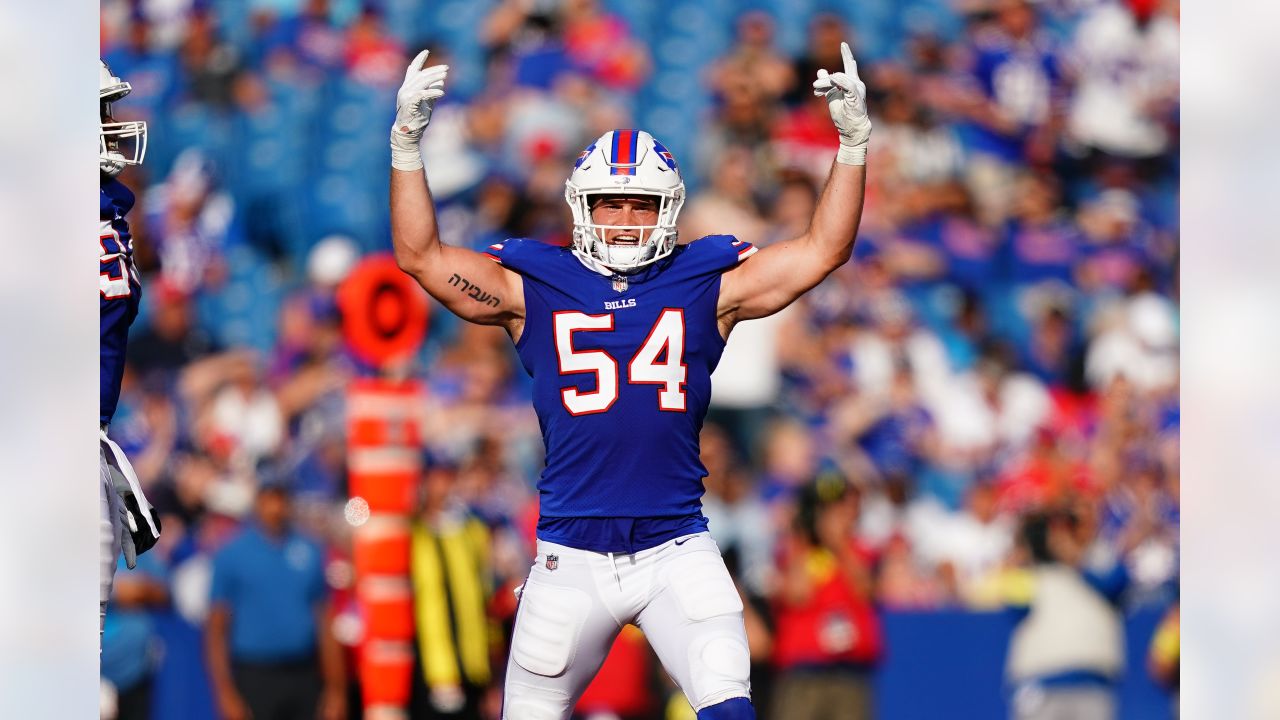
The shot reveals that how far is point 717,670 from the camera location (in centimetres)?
370

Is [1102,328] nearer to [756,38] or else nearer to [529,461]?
[756,38]

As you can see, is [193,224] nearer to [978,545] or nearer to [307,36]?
[307,36]

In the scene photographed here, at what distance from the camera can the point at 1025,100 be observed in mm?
8977

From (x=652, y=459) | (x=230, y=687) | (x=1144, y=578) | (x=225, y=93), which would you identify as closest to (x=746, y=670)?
(x=652, y=459)

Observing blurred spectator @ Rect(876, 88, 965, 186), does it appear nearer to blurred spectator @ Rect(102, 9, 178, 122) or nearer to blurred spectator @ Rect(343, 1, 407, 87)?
blurred spectator @ Rect(343, 1, 407, 87)

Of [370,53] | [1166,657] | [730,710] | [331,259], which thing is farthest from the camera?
[370,53]

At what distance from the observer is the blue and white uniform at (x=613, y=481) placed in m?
3.86

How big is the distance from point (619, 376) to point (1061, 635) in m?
4.05

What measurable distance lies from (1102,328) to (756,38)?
7.90ft

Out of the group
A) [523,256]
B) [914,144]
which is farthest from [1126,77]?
[523,256]

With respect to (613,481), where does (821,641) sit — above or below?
below

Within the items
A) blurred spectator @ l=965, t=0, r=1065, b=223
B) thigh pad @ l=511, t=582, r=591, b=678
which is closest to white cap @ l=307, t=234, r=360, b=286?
blurred spectator @ l=965, t=0, r=1065, b=223

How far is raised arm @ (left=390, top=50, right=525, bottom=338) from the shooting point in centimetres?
378

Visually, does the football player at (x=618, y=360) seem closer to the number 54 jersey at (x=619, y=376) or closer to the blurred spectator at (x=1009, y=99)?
the number 54 jersey at (x=619, y=376)
